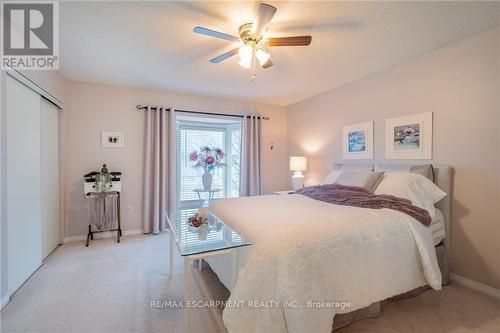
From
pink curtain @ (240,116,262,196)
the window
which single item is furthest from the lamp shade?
the window

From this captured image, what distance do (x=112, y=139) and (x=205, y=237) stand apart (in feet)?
9.29

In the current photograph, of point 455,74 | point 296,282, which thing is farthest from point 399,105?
point 296,282

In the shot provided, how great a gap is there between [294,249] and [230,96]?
11.3 feet

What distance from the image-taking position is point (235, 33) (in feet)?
7.16

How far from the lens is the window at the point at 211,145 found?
4.77 m

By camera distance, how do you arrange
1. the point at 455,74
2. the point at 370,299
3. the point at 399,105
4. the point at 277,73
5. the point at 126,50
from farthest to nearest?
the point at 277,73, the point at 399,105, the point at 126,50, the point at 455,74, the point at 370,299

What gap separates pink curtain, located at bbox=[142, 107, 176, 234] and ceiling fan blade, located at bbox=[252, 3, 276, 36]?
8.44ft

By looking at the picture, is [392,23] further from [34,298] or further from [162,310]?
[34,298]

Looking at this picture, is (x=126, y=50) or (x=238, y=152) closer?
(x=126, y=50)

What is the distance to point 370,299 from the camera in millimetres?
1554

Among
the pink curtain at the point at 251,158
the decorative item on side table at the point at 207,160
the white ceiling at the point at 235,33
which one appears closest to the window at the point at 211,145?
the pink curtain at the point at 251,158

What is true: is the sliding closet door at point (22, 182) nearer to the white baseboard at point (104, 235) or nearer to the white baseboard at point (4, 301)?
the white baseboard at point (4, 301)

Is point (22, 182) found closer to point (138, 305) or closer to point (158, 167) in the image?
point (138, 305)

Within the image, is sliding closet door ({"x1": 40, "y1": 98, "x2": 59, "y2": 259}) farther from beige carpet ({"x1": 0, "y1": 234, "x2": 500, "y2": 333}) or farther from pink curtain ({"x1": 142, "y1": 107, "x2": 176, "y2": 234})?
pink curtain ({"x1": 142, "y1": 107, "x2": 176, "y2": 234})
